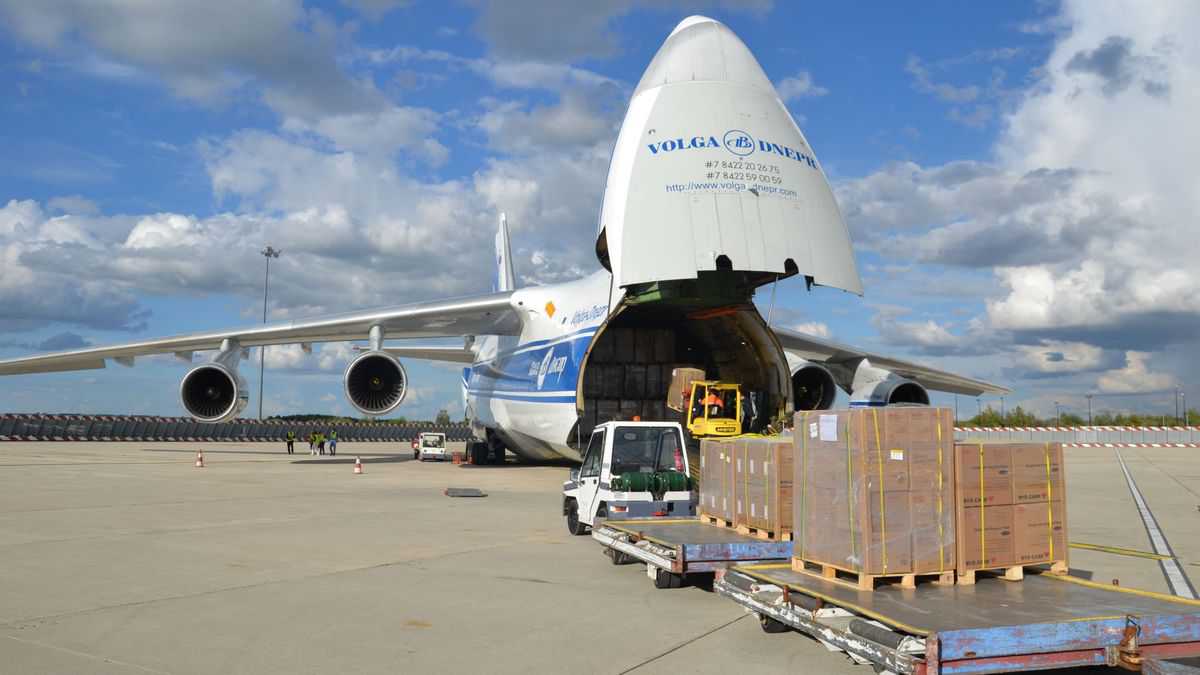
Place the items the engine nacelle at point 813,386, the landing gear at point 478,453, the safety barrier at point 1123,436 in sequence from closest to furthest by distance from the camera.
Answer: the engine nacelle at point 813,386
the landing gear at point 478,453
the safety barrier at point 1123,436

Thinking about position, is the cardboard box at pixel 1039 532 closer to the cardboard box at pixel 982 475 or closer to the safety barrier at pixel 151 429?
the cardboard box at pixel 982 475

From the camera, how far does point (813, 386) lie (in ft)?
62.7

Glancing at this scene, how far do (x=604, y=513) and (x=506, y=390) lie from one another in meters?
11.1

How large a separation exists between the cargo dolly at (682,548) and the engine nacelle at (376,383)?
12.0 meters

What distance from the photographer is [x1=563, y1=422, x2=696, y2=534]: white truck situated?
9.69 m

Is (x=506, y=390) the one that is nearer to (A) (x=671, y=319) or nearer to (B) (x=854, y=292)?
(A) (x=671, y=319)

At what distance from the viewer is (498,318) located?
21344mm

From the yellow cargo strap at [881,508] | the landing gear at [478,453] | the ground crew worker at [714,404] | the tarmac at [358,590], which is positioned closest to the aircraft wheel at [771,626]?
the tarmac at [358,590]

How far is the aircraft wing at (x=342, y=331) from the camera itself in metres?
20.1

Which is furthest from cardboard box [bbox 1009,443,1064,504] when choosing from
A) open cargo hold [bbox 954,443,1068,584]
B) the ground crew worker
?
the ground crew worker

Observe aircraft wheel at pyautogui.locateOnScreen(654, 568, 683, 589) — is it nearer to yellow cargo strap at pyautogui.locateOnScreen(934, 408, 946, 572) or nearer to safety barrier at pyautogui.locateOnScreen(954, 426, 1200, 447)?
yellow cargo strap at pyautogui.locateOnScreen(934, 408, 946, 572)

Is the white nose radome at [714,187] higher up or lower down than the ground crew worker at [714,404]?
higher up

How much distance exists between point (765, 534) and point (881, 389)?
12460 mm

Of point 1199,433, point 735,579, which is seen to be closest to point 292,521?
point 735,579
